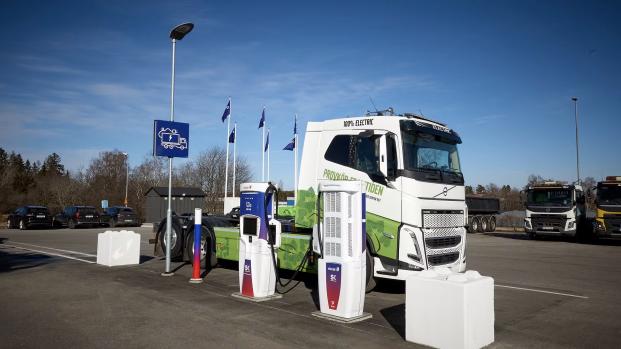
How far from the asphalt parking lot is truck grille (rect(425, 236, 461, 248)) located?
3.94 ft

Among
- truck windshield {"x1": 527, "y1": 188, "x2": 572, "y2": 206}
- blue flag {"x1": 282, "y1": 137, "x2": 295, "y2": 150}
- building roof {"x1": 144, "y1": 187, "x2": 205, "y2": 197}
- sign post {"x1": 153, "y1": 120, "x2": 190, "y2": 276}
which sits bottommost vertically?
truck windshield {"x1": 527, "y1": 188, "x2": 572, "y2": 206}

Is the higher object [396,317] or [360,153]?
[360,153]

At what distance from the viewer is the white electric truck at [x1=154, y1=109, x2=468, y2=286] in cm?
757

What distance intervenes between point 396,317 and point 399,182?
2190mm

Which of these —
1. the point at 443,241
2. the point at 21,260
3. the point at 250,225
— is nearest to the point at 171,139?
the point at 250,225

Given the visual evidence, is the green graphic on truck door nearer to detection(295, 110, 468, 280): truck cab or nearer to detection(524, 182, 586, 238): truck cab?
detection(295, 110, 468, 280): truck cab

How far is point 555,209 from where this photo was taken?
2169 cm

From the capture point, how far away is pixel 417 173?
7707mm

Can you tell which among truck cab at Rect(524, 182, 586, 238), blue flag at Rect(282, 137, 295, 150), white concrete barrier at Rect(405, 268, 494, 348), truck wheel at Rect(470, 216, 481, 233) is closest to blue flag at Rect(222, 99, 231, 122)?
blue flag at Rect(282, 137, 295, 150)

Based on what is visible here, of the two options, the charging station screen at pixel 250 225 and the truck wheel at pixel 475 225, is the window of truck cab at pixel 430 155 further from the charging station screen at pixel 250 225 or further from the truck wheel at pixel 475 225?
the truck wheel at pixel 475 225

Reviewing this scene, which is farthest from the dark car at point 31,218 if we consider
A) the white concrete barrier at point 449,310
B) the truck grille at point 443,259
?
the white concrete barrier at point 449,310

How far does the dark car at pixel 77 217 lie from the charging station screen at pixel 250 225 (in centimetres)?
2759

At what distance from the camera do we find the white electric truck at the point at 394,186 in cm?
757

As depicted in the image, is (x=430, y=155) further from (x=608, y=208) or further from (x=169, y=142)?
(x=608, y=208)
